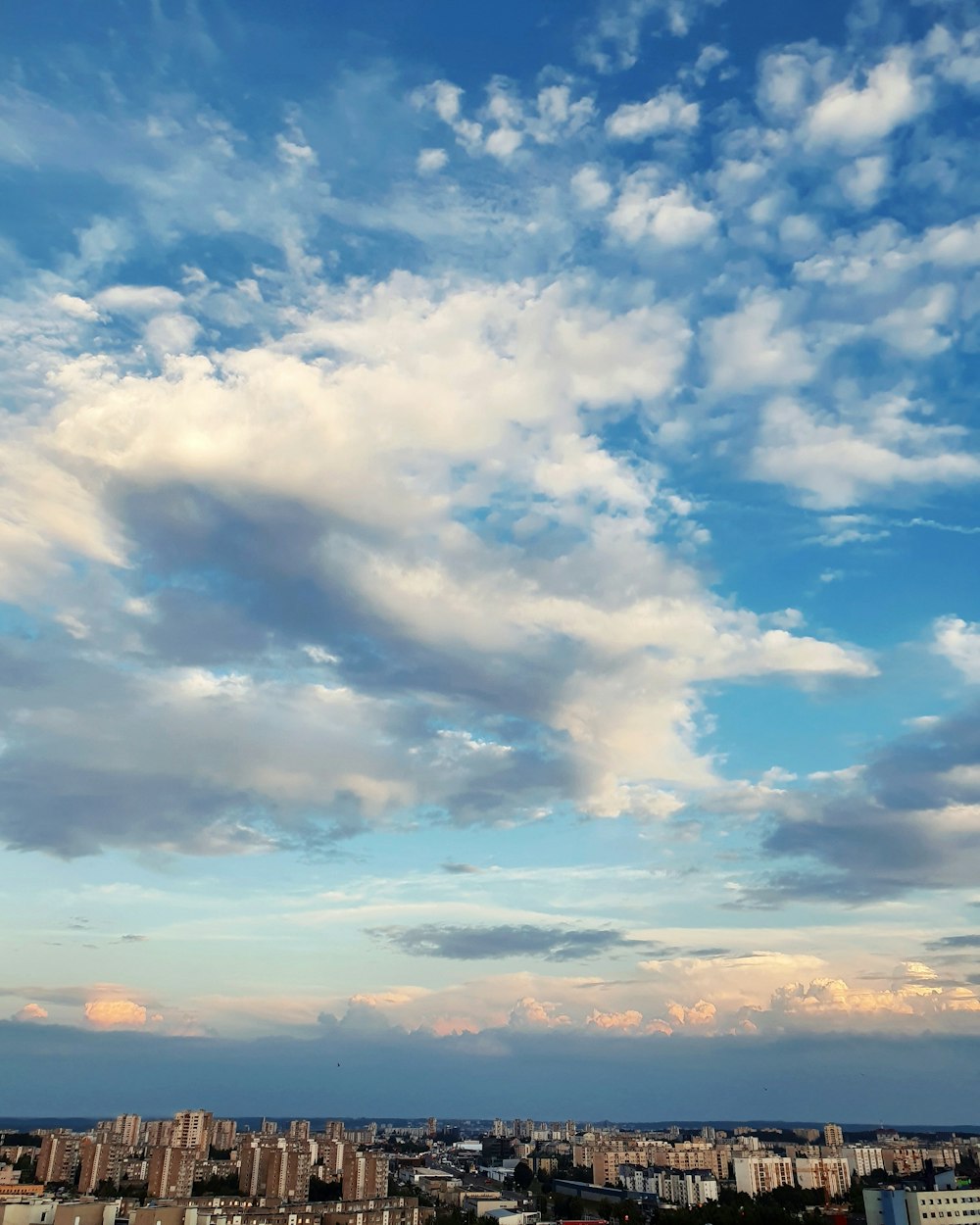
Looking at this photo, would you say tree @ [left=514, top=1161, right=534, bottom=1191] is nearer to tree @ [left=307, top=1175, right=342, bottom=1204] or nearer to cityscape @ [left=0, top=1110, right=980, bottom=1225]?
cityscape @ [left=0, top=1110, right=980, bottom=1225]

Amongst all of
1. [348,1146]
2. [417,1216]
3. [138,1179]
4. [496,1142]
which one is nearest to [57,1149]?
[138,1179]

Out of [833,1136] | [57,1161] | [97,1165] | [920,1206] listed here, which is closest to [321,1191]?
[97,1165]

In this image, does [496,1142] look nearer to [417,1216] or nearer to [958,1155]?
[958,1155]

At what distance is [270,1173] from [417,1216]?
13684 millimetres

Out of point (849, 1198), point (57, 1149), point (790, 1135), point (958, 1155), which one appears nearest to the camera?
point (849, 1198)

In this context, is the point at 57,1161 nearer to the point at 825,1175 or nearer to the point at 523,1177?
the point at 523,1177

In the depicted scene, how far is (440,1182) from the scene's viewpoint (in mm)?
72562

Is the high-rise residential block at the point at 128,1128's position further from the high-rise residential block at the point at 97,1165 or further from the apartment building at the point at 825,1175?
the apartment building at the point at 825,1175

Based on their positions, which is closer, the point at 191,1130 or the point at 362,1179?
the point at 362,1179

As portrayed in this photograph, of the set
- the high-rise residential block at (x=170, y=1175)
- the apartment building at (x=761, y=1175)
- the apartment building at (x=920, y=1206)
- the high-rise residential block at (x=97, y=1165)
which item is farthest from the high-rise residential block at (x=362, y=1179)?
the apartment building at (x=920, y=1206)

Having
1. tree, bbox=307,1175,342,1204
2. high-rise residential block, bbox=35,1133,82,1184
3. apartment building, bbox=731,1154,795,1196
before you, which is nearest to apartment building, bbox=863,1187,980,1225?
apartment building, bbox=731,1154,795,1196

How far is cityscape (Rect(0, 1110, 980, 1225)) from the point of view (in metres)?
41.8

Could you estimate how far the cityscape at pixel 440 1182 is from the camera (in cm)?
4175

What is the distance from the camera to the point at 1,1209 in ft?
122
